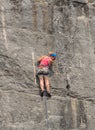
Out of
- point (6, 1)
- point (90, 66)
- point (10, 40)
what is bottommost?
point (90, 66)

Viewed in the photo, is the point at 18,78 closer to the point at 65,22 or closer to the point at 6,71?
the point at 6,71

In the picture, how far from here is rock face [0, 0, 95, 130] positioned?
8.93 m

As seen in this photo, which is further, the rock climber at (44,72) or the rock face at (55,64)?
the rock climber at (44,72)

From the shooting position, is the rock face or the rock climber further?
the rock climber

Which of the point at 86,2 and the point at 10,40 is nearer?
the point at 10,40

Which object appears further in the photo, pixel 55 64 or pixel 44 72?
pixel 55 64

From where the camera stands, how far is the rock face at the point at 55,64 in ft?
29.3

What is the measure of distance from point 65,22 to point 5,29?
61.2 inches

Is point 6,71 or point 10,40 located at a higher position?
point 10,40

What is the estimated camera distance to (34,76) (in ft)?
30.7

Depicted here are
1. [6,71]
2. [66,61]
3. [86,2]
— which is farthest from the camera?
[86,2]

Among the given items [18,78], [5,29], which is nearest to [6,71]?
[18,78]

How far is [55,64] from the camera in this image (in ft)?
31.8

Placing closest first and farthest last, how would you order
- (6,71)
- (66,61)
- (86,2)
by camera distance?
1. (6,71)
2. (66,61)
3. (86,2)
